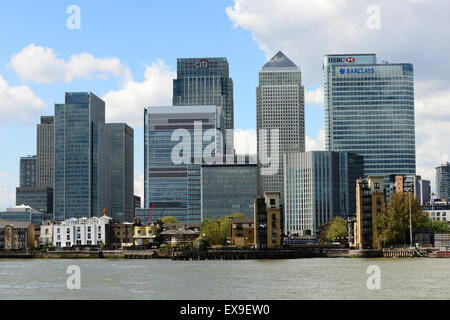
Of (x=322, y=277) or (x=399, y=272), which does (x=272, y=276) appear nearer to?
(x=322, y=277)

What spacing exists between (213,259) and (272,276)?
268 ft

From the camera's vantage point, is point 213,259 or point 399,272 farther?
point 213,259

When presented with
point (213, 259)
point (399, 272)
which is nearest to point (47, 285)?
point (399, 272)

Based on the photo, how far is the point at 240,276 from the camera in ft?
364
